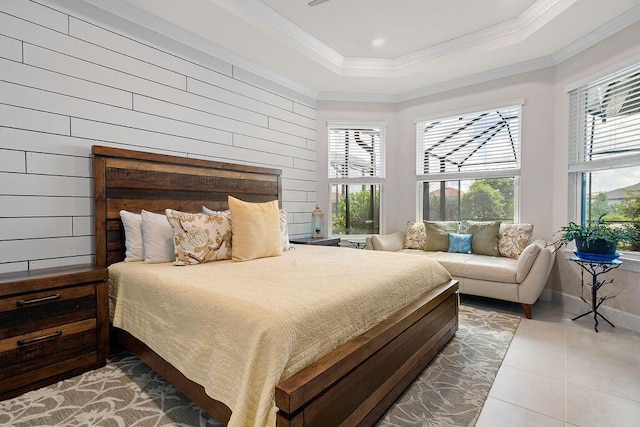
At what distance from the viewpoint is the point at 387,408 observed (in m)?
1.73

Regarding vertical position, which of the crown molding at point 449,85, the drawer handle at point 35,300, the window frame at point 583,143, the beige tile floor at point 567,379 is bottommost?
the beige tile floor at point 567,379

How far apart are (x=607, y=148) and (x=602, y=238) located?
3.32ft

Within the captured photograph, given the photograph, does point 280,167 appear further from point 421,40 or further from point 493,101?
point 493,101

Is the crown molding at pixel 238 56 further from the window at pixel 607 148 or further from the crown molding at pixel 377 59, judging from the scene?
the window at pixel 607 148

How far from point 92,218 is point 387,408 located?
2497 mm

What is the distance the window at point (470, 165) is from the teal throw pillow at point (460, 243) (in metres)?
0.50

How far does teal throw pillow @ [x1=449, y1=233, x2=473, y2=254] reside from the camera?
399 centimetres

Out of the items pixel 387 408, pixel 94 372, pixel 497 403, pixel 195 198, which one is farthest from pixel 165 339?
pixel 497 403

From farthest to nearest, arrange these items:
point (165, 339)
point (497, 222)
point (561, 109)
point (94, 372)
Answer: point (497, 222) → point (561, 109) → point (94, 372) → point (165, 339)

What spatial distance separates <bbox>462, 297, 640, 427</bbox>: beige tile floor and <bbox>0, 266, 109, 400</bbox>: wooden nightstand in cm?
238

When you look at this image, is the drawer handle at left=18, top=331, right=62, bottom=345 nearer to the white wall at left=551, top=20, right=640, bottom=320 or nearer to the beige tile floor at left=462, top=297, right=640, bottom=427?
the beige tile floor at left=462, top=297, right=640, bottom=427

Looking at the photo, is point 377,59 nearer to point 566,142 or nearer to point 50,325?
point 566,142

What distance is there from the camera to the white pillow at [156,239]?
2430 millimetres

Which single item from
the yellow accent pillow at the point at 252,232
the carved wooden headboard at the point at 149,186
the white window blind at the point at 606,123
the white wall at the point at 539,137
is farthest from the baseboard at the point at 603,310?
the carved wooden headboard at the point at 149,186
